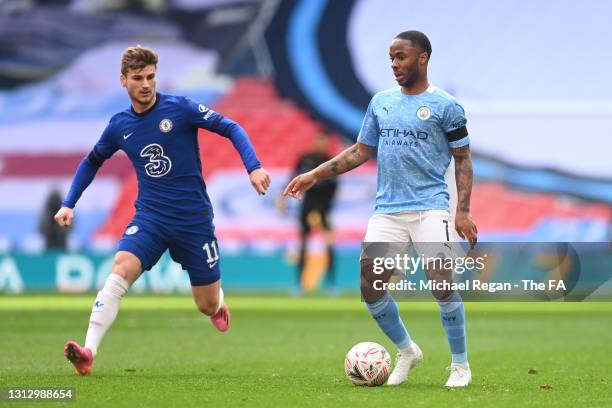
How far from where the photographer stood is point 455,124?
7680 mm

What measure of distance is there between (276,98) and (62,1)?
6601mm

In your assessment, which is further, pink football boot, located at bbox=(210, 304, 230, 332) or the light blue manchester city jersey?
pink football boot, located at bbox=(210, 304, 230, 332)

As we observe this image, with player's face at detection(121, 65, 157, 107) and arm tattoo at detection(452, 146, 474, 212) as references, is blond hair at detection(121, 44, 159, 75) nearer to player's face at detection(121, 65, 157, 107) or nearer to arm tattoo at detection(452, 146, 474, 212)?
player's face at detection(121, 65, 157, 107)

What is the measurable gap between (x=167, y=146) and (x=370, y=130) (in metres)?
1.47

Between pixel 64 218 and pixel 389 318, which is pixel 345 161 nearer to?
pixel 389 318

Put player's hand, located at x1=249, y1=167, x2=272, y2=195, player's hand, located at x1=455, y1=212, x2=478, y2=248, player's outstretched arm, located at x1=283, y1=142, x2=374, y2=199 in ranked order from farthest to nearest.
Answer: player's outstretched arm, located at x1=283, y1=142, x2=374, y2=199 → player's hand, located at x1=249, y1=167, x2=272, y2=195 → player's hand, located at x1=455, y1=212, x2=478, y2=248

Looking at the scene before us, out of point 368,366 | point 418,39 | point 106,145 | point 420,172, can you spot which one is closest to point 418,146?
point 420,172

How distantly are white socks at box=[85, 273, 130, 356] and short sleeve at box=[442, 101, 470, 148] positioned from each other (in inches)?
95.1

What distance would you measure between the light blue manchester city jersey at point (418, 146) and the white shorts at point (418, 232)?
5cm

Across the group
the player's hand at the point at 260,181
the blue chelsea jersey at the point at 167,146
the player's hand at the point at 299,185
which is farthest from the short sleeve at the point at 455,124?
the blue chelsea jersey at the point at 167,146

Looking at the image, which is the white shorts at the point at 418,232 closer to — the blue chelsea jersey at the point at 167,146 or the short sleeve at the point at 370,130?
the short sleeve at the point at 370,130

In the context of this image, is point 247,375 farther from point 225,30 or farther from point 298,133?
point 225,30

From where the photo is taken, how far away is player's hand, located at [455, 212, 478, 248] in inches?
298

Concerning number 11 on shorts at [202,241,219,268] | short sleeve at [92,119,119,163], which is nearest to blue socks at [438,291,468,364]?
number 11 on shorts at [202,241,219,268]
